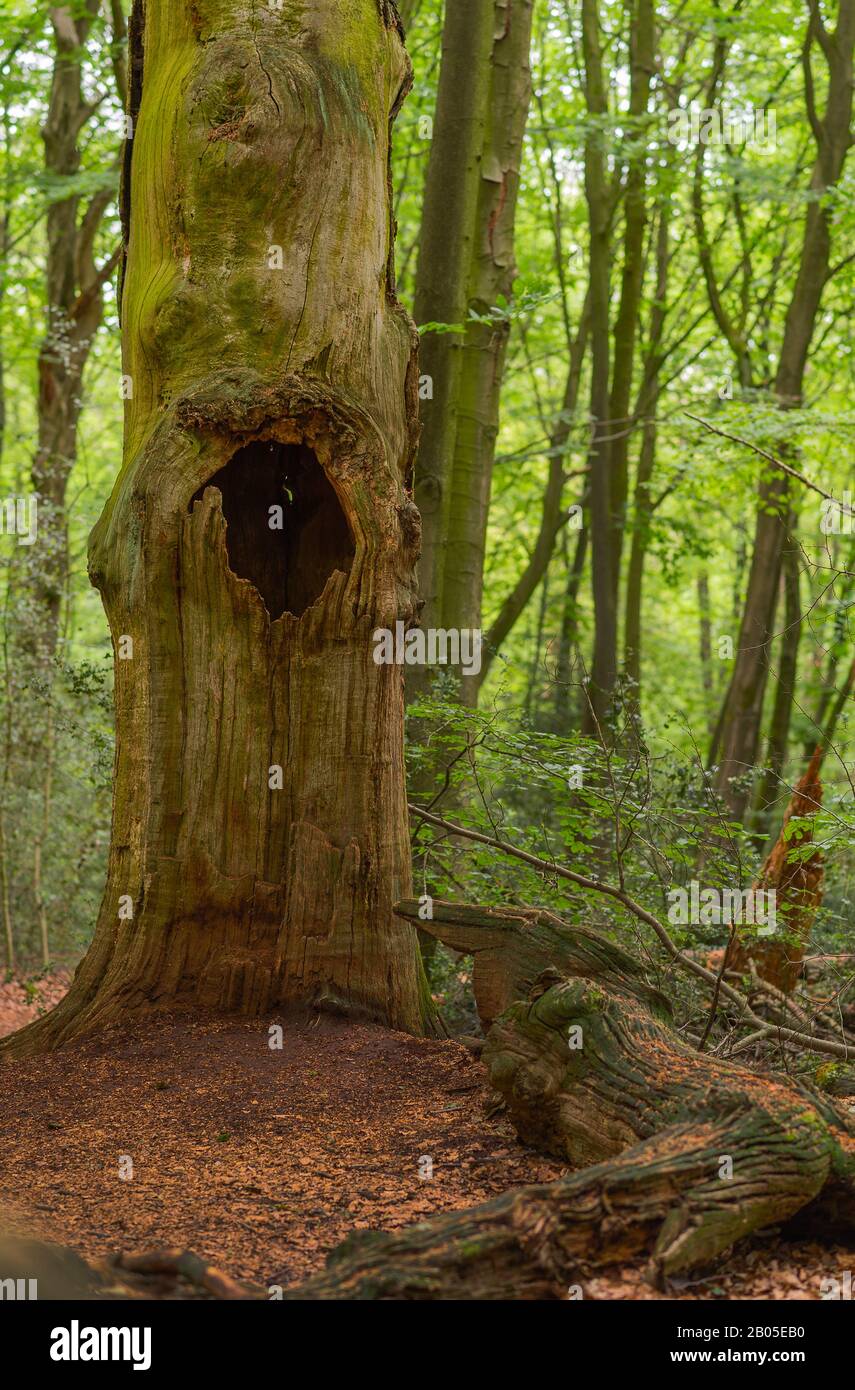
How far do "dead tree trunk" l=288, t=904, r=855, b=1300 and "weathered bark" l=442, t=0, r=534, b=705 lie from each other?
15.1ft

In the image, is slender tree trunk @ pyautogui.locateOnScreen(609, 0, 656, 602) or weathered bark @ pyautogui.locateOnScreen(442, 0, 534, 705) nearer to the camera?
weathered bark @ pyautogui.locateOnScreen(442, 0, 534, 705)

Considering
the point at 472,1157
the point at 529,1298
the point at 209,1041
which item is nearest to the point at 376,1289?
the point at 529,1298

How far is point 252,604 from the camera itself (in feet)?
16.5

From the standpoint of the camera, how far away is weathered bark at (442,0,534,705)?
28.0 ft

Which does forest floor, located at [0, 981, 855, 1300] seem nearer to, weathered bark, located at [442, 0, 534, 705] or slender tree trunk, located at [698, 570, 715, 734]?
weathered bark, located at [442, 0, 534, 705]

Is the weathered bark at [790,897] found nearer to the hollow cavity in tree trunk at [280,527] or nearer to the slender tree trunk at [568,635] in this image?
the hollow cavity in tree trunk at [280,527]

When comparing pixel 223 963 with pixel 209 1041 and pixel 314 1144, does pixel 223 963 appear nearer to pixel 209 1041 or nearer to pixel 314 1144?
pixel 209 1041

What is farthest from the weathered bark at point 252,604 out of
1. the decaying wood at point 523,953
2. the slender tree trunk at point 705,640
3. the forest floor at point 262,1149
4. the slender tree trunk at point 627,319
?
the slender tree trunk at point 705,640

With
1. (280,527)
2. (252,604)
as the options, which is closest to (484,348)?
(280,527)

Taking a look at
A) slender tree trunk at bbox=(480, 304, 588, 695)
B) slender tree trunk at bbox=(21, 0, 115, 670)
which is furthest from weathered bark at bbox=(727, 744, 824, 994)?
slender tree trunk at bbox=(21, 0, 115, 670)

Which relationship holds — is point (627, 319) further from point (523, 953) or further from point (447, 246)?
point (523, 953)

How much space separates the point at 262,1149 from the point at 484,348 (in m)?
6.09

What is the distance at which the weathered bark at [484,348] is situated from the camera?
8547 mm

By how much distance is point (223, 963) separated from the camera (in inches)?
200
